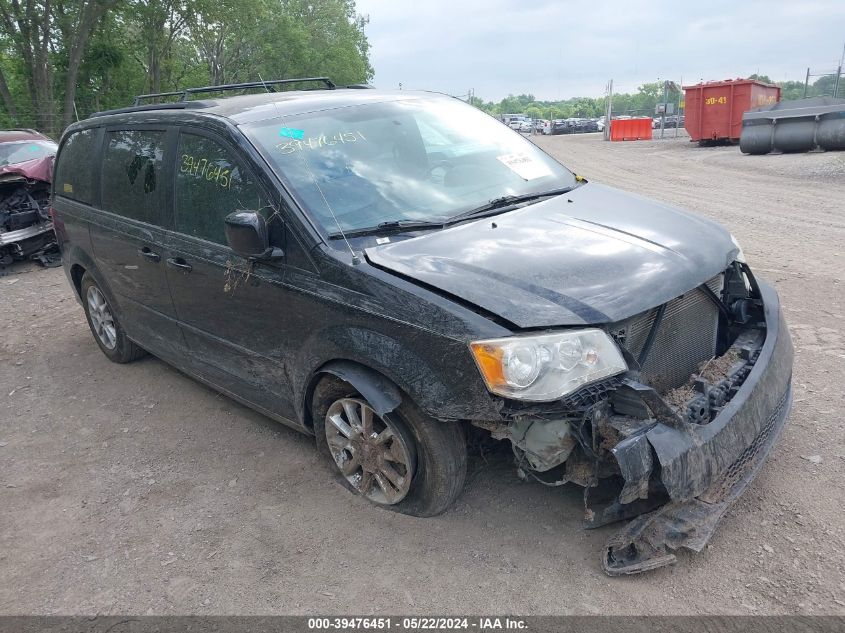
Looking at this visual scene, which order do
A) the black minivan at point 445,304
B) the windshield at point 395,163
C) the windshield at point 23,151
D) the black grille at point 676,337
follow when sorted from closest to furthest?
1. the black minivan at point 445,304
2. the black grille at point 676,337
3. the windshield at point 395,163
4. the windshield at point 23,151

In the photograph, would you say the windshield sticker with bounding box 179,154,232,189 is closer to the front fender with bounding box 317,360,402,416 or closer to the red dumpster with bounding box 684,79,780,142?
the front fender with bounding box 317,360,402,416

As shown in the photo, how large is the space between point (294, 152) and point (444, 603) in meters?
2.29

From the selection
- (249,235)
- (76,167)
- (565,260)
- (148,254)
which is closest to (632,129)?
(76,167)

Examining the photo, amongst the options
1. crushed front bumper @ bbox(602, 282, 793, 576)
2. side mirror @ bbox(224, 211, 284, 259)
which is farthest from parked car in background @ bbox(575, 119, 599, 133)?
side mirror @ bbox(224, 211, 284, 259)

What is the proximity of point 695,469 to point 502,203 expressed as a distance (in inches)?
68.0

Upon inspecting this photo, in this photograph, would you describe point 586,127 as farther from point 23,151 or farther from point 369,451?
point 369,451

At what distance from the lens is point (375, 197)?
3.46 m

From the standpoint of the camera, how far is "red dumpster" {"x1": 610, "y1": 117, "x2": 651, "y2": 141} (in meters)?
34.2

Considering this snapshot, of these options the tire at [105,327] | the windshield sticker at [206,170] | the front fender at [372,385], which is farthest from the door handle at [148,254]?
the front fender at [372,385]

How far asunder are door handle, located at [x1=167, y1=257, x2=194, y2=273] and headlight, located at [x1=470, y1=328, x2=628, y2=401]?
2044 millimetres

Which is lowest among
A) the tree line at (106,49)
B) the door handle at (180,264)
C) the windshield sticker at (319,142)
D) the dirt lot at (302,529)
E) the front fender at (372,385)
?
the dirt lot at (302,529)

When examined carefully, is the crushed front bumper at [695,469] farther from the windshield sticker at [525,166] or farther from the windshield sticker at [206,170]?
the windshield sticker at [206,170]

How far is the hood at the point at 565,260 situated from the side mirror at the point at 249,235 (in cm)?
56

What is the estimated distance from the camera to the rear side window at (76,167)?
503 cm
